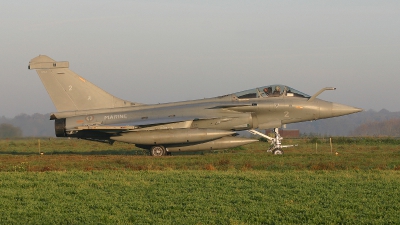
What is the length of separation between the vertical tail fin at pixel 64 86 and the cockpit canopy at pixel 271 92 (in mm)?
6220

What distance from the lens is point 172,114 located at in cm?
2273

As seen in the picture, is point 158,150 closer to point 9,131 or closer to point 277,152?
point 277,152

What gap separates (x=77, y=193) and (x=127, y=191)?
40.1 inches

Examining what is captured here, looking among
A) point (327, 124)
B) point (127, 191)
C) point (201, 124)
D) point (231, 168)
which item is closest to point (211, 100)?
point (201, 124)

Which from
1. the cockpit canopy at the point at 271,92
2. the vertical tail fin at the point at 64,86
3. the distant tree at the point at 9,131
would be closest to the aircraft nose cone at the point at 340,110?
the cockpit canopy at the point at 271,92

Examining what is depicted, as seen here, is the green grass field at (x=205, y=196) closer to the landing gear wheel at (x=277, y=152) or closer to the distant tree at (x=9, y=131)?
the landing gear wheel at (x=277, y=152)

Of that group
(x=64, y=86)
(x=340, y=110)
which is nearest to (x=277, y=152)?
(x=340, y=110)

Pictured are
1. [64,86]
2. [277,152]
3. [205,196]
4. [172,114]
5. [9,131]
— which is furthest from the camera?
[9,131]

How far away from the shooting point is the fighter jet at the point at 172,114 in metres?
22.2

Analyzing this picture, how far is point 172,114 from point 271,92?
414 cm

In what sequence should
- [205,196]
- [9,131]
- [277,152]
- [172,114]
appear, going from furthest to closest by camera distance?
[9,131]
[172,114]
[277,152]
[205,196]

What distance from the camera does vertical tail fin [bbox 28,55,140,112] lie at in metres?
23.0

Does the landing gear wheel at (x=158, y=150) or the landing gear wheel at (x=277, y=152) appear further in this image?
the landing gear wheel at (x=158, y=150)

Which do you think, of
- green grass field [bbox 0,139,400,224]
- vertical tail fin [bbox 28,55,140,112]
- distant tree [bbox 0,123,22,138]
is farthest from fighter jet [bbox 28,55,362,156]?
distant tree [bbox 0,123,22,138]
